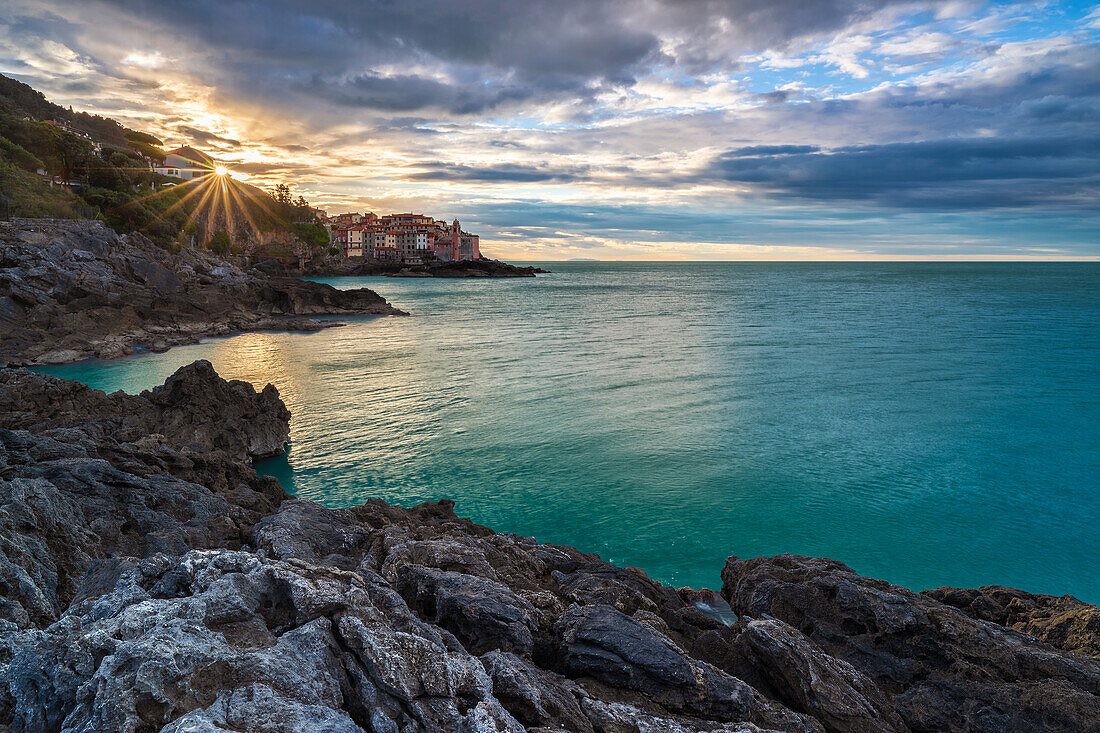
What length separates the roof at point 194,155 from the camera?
6471 inches

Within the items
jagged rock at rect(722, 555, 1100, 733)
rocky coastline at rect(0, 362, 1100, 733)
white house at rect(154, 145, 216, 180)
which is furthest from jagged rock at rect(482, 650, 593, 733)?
white house at rect(154, 145, 216, 180)

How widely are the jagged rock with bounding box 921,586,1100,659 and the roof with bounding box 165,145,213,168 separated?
195318 millimetres

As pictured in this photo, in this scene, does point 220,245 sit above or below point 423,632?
above

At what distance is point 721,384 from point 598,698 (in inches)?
1033

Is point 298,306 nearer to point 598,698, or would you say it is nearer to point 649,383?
point 649,383

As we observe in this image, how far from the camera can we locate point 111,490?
8461mm

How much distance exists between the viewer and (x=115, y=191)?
69.9 metres

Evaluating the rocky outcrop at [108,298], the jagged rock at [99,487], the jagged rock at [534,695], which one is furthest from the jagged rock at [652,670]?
the rocky outcrop at [108,298]

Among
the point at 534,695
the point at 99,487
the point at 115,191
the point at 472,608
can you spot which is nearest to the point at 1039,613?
the point at 534,695

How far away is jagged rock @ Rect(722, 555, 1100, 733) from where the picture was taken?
5.81 metres

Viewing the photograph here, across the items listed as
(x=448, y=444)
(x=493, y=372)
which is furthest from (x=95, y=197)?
(x=448, y=444)

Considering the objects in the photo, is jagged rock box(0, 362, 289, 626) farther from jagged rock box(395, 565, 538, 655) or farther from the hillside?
the hillside

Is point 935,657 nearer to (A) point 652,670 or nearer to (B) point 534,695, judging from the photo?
(A) point 652,670

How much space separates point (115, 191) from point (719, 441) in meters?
80.9
